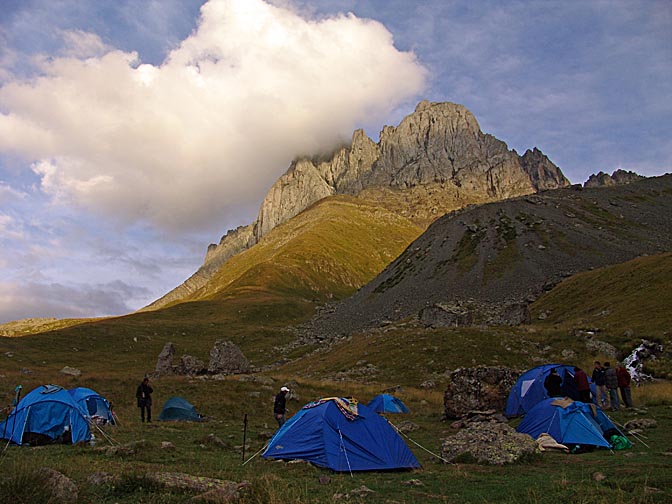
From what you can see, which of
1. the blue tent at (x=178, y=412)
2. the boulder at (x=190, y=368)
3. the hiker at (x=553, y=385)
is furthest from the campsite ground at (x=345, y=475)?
the boulder at (x=190, y=368)

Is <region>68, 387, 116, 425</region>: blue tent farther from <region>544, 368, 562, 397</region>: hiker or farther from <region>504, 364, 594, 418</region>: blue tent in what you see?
<region>544, 368, 562, 397</region>: hiker

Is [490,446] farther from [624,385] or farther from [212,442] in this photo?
[624,385]

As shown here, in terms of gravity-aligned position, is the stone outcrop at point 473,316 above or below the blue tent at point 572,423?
above

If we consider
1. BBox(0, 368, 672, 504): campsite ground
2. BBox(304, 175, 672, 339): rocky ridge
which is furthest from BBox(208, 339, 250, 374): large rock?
BBox(0, 368, 672, 504): campsite ground

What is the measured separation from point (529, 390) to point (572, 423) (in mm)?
7518

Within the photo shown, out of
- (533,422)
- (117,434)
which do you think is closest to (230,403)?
(117,434)

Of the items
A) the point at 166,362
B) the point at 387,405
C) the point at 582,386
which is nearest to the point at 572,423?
the point at 582,386

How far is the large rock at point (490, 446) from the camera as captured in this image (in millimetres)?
14398

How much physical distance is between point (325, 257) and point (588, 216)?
104 meters

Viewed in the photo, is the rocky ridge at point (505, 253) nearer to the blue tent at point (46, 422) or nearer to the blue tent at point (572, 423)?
the blue tent at point (572, 423)

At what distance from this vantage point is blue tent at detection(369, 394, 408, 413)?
3076 centimetres

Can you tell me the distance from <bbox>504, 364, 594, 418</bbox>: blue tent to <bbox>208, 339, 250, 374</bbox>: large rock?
35.0 metres

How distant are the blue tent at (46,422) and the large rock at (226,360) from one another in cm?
3404

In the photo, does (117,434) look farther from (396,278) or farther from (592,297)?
(396,278)
